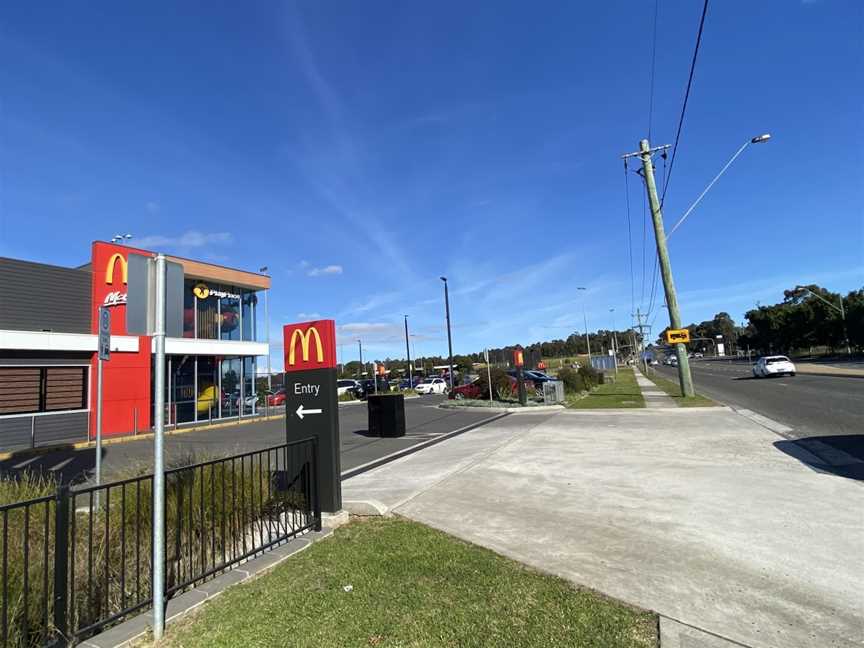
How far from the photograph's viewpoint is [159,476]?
3.59 metres

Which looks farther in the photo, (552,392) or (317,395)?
(552,392)

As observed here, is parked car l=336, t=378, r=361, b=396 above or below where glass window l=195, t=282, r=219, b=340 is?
below

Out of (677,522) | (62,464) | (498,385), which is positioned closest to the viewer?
(677,522)

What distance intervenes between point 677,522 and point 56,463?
1458cm

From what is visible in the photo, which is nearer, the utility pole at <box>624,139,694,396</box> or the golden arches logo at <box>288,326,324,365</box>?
the golden arches logo at <box>288,326,324,365</box>

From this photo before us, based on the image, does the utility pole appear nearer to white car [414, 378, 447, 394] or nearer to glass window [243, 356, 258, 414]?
glass window [243, 356, 258, 414]

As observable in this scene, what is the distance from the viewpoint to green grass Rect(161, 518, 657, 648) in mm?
3205

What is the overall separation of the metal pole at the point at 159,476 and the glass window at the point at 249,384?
79.2 ft

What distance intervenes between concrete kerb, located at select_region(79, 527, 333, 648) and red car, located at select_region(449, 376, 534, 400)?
23040 millimetres

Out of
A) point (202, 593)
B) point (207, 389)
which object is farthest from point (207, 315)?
point (202, 593)

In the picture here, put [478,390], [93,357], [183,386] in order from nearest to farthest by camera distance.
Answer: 1. [93,357]
2. [183,386]
3. [478,390]

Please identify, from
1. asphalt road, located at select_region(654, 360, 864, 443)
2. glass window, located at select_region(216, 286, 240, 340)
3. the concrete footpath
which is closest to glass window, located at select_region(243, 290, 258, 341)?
glass window, located at select_region(216, 286, 240, 340)

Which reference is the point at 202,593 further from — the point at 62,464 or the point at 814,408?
the point at 814,408

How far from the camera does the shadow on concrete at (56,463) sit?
11.2 m
